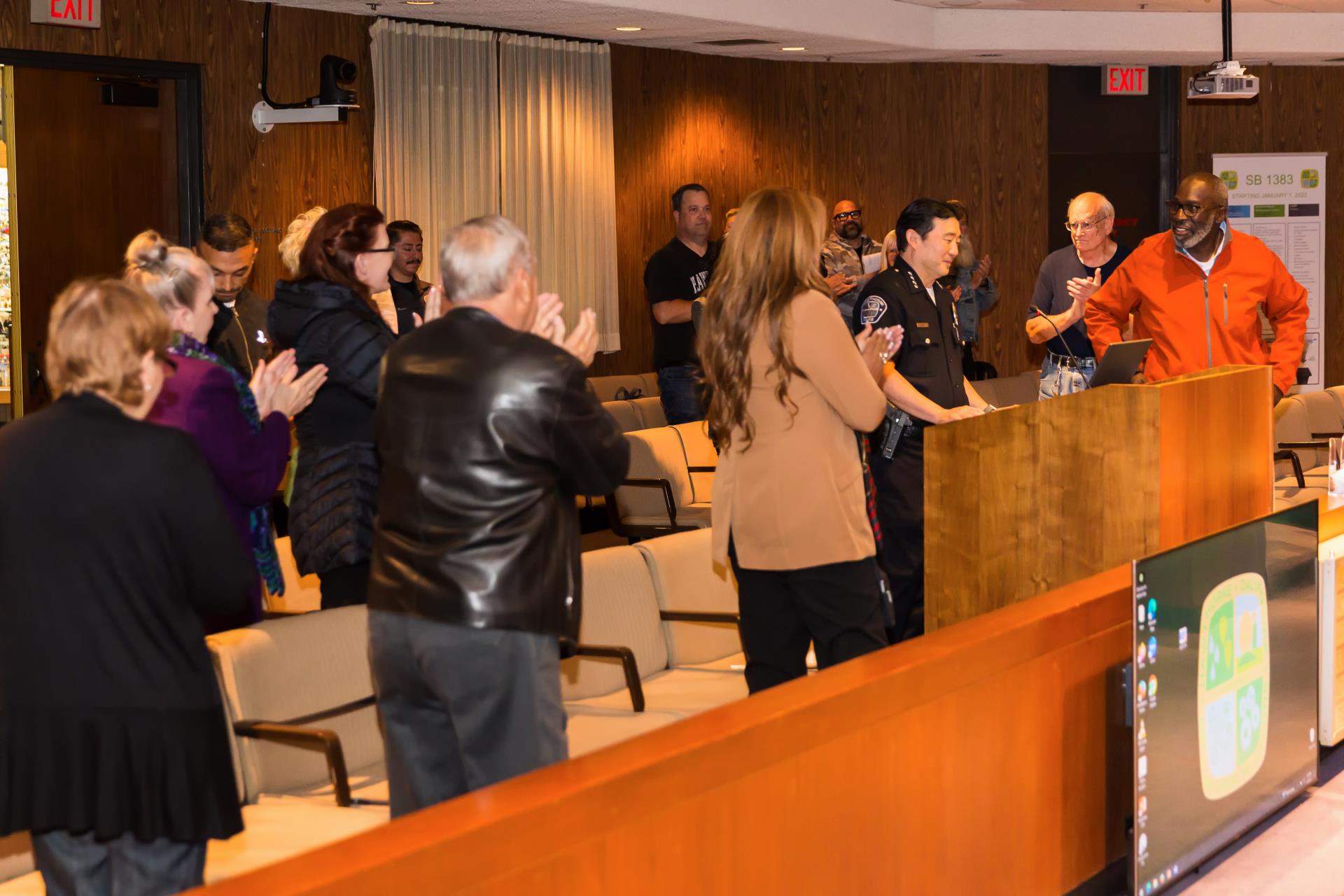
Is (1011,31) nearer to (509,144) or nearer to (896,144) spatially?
(896,144)

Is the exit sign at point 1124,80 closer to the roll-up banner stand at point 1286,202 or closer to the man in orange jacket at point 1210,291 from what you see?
the roll-up banner stand at point 1286,202

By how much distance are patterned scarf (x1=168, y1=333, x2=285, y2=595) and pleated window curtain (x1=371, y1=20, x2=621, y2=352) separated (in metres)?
4.89

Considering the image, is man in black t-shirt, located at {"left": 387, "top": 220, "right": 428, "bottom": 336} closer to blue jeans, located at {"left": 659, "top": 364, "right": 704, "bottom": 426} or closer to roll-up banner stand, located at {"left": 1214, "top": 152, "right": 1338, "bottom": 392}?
blue jeans, located at {"left": 659, "top": 364, "right": 704, "bottom": 426}

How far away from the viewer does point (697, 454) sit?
714 centimetres

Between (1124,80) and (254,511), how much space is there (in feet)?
31.1

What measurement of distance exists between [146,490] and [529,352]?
64 centimetres

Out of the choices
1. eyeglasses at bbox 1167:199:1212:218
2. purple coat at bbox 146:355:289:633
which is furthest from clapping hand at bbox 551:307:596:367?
eyeglasses at bbox 1167:199:1212:218

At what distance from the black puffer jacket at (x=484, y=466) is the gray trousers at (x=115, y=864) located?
522 mm

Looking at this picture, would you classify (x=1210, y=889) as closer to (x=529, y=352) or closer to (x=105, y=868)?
(x=529, y=352)

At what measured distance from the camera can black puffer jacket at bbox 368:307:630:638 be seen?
2559 mm

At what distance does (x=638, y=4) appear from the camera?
808 centimetres

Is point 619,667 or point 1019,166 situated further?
point 1019,166

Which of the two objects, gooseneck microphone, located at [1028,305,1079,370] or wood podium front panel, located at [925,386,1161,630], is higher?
gooseneck microphone, located at [1028,305,1079,370]

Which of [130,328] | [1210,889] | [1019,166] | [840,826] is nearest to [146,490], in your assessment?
[130,328]
